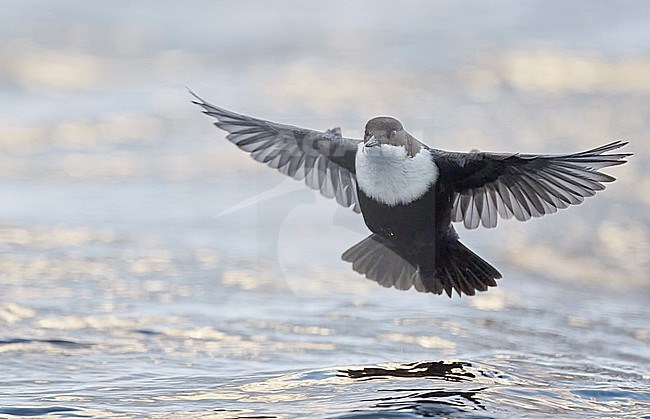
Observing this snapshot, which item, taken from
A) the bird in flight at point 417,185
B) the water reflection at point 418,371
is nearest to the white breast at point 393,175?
the bird in flight at point 417,185

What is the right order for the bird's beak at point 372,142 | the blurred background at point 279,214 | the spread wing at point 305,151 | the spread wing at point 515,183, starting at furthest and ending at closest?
1. the spread wing at point 305,151
2. the blurred background at point 279,214
3. the spread wing at point 515,183
4. the bird's beak at point 372,142

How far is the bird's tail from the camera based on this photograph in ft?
16.1

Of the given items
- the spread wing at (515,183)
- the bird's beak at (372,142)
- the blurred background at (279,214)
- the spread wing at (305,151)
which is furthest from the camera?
the spread wing at (305,151)

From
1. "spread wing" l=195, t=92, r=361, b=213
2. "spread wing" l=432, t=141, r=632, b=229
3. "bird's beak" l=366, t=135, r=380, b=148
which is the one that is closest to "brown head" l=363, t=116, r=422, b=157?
"bird's beak" l=366, t=135, r=380, b=148

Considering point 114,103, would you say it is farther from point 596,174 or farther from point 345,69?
point 596,174

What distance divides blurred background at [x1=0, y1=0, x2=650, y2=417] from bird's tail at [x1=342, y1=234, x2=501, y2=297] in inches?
14.6

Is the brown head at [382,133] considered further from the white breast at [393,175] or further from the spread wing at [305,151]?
the spread wing at [305,151]

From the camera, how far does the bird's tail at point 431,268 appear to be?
193 inches

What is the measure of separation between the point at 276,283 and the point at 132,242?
1292 mm

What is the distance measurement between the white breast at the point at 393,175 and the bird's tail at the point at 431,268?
15.4 inches

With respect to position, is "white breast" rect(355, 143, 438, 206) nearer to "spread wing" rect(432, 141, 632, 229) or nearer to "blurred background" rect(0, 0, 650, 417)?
"spread wing" rect(432, 141, 632, 229)

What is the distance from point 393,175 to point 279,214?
371 cm

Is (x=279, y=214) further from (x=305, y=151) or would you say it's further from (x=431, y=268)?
(x=431, y=268)

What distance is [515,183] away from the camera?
4.86 meters
